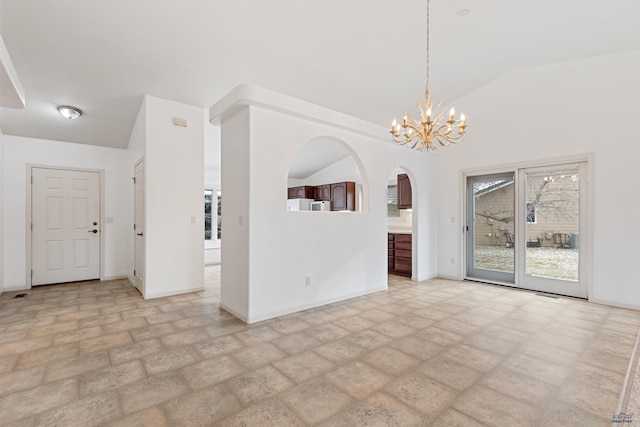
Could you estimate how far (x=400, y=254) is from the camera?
6121mm

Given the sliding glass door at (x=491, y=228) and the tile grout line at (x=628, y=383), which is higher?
the sliding glass door at (x=491, y=228)

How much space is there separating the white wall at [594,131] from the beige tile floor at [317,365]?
0.72 m

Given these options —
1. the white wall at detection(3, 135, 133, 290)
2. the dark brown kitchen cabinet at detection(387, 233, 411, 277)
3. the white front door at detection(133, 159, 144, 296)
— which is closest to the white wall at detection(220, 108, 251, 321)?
the white front door at detection(133, 159, 144, 296)

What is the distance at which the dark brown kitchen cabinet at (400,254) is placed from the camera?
5.96 m

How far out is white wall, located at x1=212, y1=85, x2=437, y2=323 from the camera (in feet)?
11.2

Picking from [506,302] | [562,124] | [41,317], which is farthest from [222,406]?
[562,124]

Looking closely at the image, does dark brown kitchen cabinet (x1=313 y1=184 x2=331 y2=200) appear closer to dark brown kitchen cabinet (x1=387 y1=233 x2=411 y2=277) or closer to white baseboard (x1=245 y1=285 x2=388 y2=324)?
dark brown kitchen cabinet (x1=387 y1=233 x2=411 y2=277)

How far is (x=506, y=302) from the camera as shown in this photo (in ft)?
13.8

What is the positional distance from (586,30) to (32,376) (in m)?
6.52

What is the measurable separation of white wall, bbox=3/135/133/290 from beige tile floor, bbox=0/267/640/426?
1.41 metres

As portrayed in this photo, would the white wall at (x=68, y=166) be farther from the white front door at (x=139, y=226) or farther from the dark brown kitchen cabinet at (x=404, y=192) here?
the dark brown kitchen cabinet at (x=404, y=192)

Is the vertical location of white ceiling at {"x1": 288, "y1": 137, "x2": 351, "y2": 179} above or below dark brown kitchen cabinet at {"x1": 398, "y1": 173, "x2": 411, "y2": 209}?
above

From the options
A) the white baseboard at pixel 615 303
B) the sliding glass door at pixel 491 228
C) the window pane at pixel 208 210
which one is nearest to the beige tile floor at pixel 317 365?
the white baseboard at pixel 615 303

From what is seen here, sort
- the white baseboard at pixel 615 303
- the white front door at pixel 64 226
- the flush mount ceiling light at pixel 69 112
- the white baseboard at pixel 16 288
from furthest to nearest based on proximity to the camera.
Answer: the white front door at pixel 64 226 < the white baseboard at pixel 16 288 < the flush mount ceiling light at pixel 69 112 < the white baseboard at pixel 615 303
